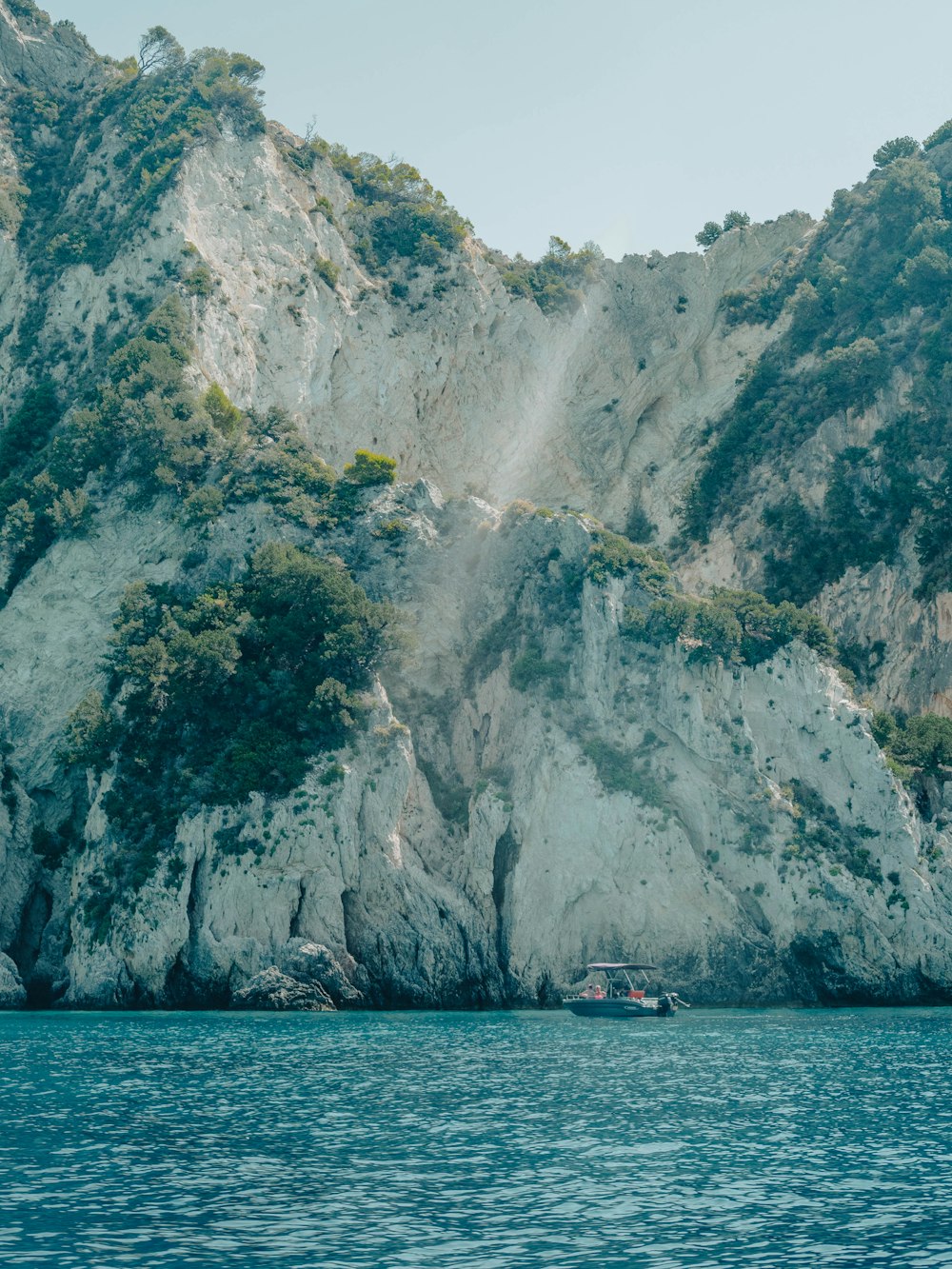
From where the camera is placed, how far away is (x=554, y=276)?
90.5 m

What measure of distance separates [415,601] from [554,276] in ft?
106

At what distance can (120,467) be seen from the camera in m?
72.9

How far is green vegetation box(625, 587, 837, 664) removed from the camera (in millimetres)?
63250

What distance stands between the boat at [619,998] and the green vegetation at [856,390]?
81.1 feet

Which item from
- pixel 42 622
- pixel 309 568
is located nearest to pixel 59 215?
pixel 42 622

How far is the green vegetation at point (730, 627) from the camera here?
2490 inches

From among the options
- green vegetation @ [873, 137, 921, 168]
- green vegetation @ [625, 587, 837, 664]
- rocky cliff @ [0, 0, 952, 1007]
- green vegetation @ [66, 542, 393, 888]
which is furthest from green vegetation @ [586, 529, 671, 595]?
green vegetation @ [873, 137, 921, 168]

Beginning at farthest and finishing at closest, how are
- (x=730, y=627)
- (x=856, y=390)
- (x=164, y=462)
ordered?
(x=856, y=390) < (x=164, y=462) < (x=730, y=627)

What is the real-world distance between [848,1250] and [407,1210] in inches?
242

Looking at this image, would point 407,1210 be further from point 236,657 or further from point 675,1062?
point 236,657

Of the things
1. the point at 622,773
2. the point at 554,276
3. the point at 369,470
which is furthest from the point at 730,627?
the point at 554,276

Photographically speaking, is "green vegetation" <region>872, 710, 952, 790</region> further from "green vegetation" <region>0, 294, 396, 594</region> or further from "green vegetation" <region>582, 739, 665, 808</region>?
"green vegetation" <region>0, 294, 396, 594</region>

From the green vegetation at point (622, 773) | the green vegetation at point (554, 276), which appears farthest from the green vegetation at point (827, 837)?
the green vegetation at point (554, 276)

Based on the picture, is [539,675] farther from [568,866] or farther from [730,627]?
[568,866]
